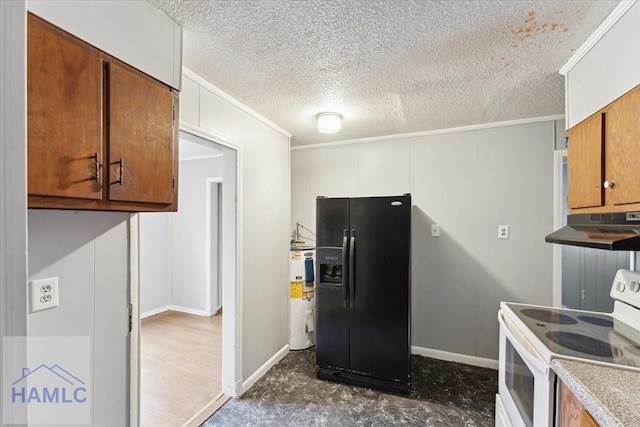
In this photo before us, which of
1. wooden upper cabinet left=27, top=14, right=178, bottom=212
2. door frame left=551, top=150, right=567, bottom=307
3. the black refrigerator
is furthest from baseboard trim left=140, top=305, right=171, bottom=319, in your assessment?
door frame left=551, top=150, right=567, bottom=307

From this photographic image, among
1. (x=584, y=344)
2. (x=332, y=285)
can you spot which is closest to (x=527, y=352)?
(x=584, y=344)

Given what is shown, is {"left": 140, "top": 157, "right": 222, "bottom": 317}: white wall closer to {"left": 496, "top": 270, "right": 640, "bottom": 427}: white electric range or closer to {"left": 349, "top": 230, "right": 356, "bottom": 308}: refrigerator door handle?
{"left": 349, "top": 230, "right": 356, "bottom": 308}: refrigerator door handle

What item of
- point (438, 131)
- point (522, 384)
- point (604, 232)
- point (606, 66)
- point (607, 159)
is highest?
point (438, 131)

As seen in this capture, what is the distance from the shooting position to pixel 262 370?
2.65 metres

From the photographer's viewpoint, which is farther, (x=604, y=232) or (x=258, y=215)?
(x=258, y=215)

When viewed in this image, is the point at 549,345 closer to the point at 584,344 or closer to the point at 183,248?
the point at 584,344

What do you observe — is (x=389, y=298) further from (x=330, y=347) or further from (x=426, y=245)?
(x=426, y=245)

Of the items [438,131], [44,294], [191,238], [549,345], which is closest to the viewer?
[44,294]

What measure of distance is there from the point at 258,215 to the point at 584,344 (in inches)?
89.4

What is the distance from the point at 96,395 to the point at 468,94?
2871 millimetres

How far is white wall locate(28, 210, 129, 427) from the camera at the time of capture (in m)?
1.12

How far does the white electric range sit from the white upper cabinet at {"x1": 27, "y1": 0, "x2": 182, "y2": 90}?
81.3 inches

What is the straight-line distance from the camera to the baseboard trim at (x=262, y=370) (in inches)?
94.3

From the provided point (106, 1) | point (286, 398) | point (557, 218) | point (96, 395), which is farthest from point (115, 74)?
point (557, 218)
